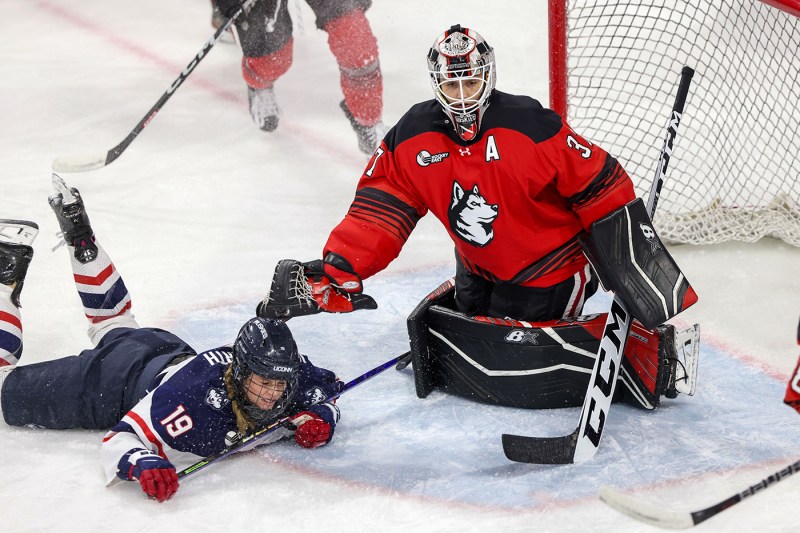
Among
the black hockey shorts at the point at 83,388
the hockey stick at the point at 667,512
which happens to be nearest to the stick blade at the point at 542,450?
the hockey stick at the point at 667,512

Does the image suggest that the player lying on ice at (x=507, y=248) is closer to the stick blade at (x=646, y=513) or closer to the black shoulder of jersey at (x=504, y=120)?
Result: the black shoulder of jersey at (x=504, y=120)

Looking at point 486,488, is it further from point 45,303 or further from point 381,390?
point 45,303

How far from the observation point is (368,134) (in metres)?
4.83

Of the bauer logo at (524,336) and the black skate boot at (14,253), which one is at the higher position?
the black skate boot at (14,253)

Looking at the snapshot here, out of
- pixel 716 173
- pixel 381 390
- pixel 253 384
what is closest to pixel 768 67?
pixel 716 173

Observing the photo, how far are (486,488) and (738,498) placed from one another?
0.77 meters

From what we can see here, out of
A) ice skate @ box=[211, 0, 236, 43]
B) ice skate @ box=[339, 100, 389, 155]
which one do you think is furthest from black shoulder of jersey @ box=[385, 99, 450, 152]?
ice skate @ box=[211, 0, 236, 43]

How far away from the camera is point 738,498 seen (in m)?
1.99

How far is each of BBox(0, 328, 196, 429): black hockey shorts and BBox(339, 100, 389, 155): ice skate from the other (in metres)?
2.05

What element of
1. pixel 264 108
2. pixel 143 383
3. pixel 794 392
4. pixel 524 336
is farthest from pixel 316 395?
pixel 264 108

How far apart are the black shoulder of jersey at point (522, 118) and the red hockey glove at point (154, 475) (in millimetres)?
1115

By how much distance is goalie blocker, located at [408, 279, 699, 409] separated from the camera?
2.88 metres

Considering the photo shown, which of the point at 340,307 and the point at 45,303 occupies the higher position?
the point at 340,307

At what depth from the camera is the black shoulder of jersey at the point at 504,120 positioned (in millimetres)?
2750
